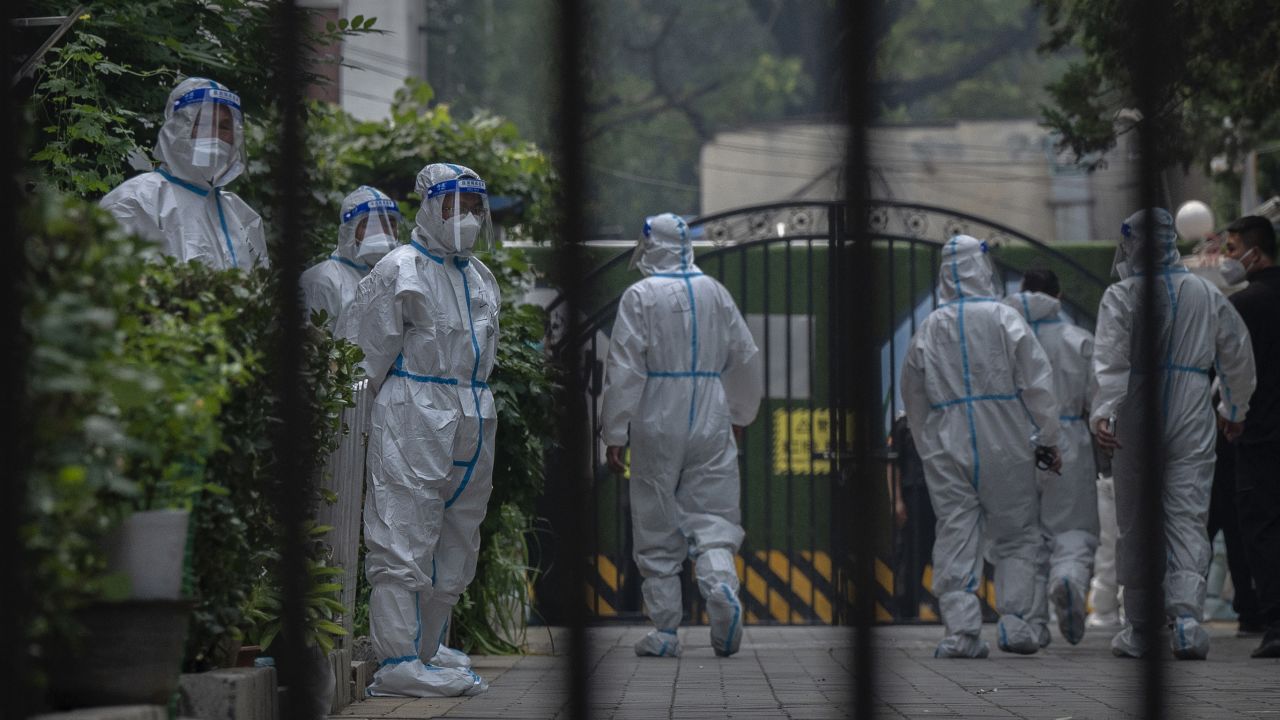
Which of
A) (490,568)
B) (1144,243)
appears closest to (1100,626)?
(490,568)

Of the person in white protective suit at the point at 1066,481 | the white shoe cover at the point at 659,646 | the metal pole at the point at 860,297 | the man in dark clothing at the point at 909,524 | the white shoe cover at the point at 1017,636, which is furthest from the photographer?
the man in dark clothing at the point at 909,524

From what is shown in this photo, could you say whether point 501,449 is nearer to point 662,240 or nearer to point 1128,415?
point 662,240

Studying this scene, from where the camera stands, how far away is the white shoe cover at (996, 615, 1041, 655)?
297 inches

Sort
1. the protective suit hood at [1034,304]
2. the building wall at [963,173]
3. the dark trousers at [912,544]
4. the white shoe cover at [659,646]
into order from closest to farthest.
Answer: the white shoe cover at [659,646]
the protective suit hood at [1034,304]
the dark trousers at [912,544]
the building wall at [963,173]

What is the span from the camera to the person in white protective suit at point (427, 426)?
5359 millimetres

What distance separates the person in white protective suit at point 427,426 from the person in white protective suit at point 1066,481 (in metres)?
3.33

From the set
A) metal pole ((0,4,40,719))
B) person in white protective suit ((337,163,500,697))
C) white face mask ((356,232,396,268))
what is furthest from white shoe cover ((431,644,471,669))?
metal pole ((0,4,40,719))

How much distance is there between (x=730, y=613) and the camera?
7.06m

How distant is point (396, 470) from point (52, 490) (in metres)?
2.87

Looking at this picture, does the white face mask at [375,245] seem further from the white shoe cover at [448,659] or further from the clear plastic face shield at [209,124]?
the white shoe cover at [448,659]

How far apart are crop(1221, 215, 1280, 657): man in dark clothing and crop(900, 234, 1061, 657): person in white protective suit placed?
87 centimetres

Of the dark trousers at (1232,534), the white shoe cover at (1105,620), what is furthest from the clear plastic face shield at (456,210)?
the white shoe cover at (1105,620)

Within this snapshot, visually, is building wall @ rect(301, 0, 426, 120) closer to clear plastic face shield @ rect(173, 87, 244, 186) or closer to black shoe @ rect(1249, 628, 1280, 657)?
clear plastic face shield @ rect(173, 87, 244, 186)

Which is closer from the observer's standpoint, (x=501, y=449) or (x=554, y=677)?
(x=554, y=677)
